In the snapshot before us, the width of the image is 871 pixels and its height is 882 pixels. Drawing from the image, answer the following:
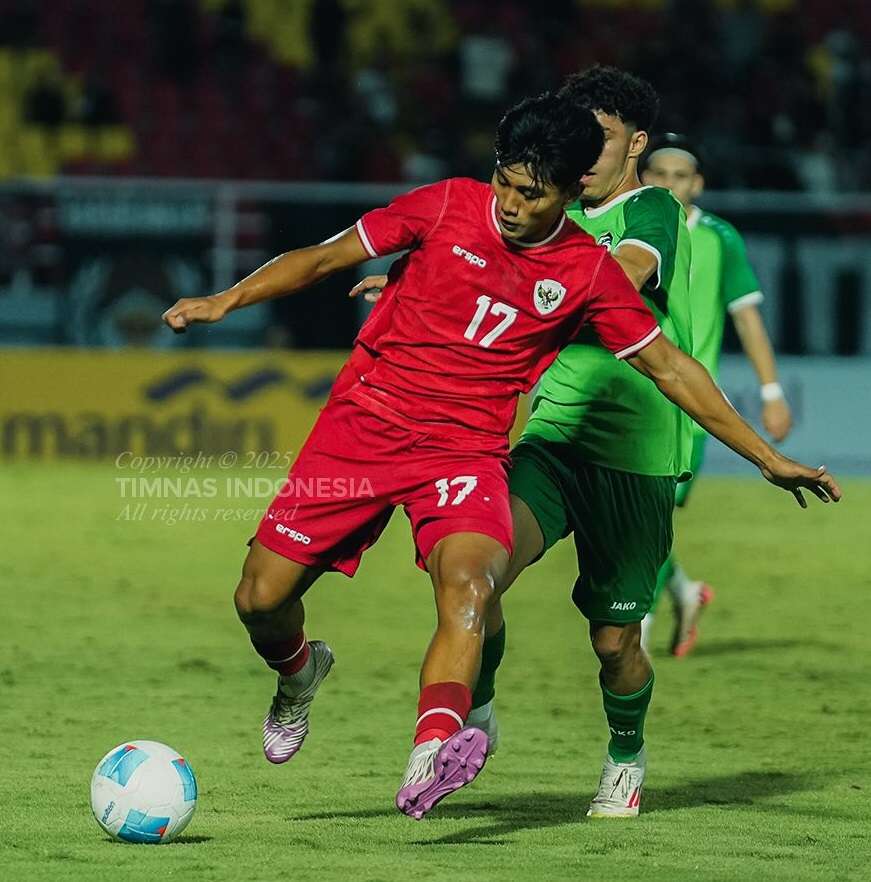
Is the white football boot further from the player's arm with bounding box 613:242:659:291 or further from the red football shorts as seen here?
the player's arm with bounding box 613:242:659:291

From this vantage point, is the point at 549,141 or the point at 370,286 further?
the point at 370,286

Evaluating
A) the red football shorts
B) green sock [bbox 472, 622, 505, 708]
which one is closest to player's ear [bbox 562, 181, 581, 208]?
the red football shorts

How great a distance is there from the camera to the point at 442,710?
5129mm

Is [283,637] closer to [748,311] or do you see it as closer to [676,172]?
[676,172]

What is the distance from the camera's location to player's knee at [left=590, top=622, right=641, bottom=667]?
619cm

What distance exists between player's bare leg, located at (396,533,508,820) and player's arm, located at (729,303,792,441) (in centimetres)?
431

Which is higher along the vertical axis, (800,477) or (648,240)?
(648,240)

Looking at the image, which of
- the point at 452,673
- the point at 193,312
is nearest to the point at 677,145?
the point at 193,312

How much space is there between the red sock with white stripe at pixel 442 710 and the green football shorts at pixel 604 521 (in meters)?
0.99

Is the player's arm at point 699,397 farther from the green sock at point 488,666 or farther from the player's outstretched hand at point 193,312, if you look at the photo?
the player's outstretched hand at point 193,312

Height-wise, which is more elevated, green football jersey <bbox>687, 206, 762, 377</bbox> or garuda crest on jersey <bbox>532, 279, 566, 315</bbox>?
garuda crest on jersey <bbox>532, 279, 566, 315</bbox>

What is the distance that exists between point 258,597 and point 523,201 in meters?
1.49

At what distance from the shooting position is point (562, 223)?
5.67 m

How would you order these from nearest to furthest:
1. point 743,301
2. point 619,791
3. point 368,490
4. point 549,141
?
point 549,141 → point 368,490 → point 619,791 → point 743,301
